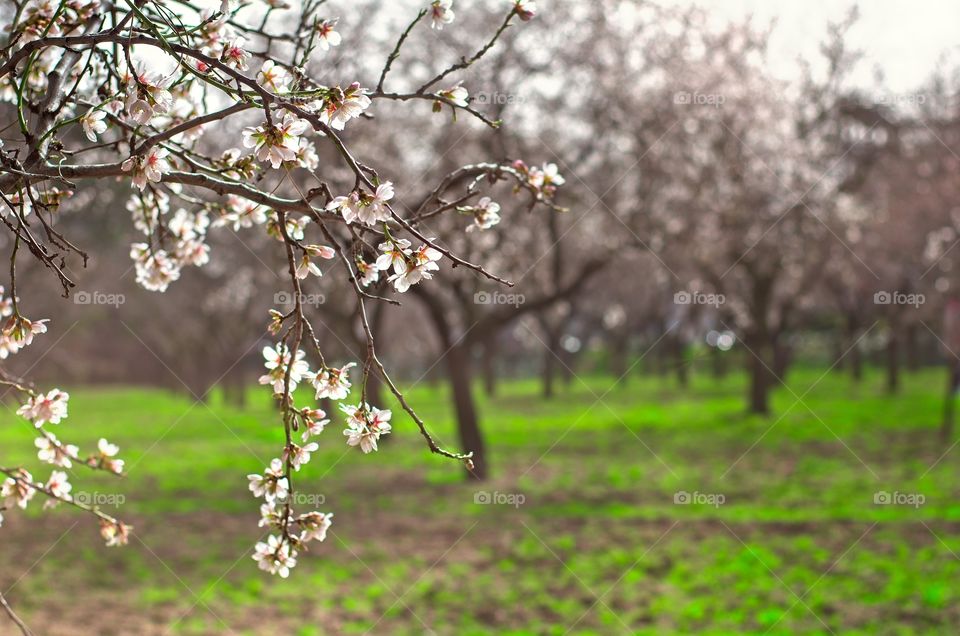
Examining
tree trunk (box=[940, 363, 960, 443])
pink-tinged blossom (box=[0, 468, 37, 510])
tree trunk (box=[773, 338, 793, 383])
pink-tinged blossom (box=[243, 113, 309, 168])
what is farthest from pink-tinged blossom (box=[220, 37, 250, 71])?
tree trunk (box=[773, 338, 793, 383])

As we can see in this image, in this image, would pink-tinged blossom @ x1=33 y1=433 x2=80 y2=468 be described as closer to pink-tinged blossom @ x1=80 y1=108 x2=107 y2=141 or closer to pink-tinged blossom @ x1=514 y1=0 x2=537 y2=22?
pink-tinged blossom @ x1=80 y1=108 x2=107 y2=141

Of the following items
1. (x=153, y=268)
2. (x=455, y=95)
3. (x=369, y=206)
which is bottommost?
(x=369, y=206)

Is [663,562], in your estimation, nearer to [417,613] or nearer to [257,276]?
[417,613]

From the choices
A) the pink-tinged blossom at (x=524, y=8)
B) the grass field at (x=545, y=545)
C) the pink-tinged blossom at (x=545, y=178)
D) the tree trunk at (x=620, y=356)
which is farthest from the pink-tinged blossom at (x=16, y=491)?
the tree trunk at (x=620, y=356)

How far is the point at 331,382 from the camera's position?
7.27ft

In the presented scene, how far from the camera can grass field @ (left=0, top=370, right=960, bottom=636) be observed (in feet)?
22.1

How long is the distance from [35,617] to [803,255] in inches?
549

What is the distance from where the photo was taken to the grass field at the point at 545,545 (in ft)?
22.1

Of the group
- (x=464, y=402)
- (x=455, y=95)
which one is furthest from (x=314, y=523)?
(x=464, y=402)

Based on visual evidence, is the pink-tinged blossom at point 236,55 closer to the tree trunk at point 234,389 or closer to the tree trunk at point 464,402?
the tree trunk at point 464,402

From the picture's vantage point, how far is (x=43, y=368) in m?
36.3

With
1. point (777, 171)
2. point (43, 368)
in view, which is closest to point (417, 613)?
point (777, 171)

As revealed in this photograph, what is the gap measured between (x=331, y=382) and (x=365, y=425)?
14 cm

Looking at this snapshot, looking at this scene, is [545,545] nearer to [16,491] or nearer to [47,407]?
[16,491]
